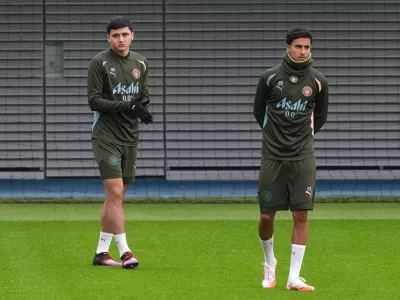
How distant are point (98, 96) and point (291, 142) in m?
2.06

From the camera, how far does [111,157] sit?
11.1 meters

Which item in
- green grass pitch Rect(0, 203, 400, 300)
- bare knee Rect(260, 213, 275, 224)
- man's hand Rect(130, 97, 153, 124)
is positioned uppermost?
man's hand Rect(130, 97, 153, 124)

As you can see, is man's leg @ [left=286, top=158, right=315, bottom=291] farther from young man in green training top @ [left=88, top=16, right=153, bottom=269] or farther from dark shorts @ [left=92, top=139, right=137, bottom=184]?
dark shorts @ [left=92, top=139, right=137, bottom=184]

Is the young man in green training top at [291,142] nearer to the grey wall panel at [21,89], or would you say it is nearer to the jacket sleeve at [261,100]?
the jacket sleeve at [261,100]

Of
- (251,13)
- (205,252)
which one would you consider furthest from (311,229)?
(251,13)

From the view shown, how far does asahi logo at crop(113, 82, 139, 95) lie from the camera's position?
36.5 ft

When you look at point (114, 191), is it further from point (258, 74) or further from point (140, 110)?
point (258, 74)

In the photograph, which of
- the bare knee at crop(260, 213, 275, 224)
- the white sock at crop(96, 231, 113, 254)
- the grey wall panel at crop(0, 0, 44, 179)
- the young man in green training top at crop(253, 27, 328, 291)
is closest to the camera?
the young man in green training top at crop(253, 27, 328, 291)

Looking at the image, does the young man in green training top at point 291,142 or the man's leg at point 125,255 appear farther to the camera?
the man's leg at point 125,255

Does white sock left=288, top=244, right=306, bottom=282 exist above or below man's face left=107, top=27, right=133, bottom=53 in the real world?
below

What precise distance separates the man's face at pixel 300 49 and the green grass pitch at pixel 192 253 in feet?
5.89

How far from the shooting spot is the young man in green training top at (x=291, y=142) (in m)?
9.80

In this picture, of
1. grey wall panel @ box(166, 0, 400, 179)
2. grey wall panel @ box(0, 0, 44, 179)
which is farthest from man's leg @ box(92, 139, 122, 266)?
grey wall panel @ box(0, 0, 44, 179)

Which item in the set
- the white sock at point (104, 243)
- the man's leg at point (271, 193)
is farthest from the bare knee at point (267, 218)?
the white sock at point (104, 243)
